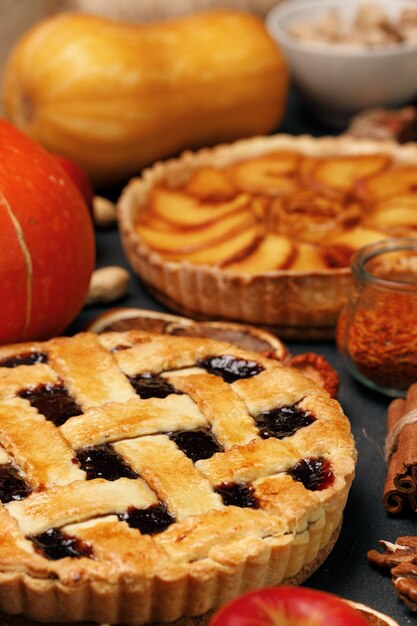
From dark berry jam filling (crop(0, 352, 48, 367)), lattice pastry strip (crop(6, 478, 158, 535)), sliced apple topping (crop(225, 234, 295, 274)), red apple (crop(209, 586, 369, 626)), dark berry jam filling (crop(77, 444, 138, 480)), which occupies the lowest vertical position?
sliced apple topping (crop(225, 234, 295, 274))

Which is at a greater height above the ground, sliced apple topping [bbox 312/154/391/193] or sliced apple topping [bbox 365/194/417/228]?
sliced apple topping [bbox 365/194/417/228]

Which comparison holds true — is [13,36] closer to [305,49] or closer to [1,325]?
[305,49]

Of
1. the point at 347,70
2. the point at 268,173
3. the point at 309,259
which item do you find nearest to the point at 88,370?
the point at 309,259

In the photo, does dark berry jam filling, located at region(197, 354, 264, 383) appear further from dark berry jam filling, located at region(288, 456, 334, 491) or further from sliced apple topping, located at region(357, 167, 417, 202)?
sliced apple topping, located at region(357, 167, 417, 202)

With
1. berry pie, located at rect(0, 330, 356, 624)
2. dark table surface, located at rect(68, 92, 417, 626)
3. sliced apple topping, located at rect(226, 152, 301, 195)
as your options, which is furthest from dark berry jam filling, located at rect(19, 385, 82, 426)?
sliced apple topping, located at rect(226, 152, 301, 195)

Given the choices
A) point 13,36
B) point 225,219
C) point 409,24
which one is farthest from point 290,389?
point 13,36

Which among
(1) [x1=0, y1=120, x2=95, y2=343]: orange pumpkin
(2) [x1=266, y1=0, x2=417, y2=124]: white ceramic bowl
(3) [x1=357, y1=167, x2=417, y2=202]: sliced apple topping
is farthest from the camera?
(2) [x1=266, y1=0, x2=417, y2=124]: white ceramic bowl
